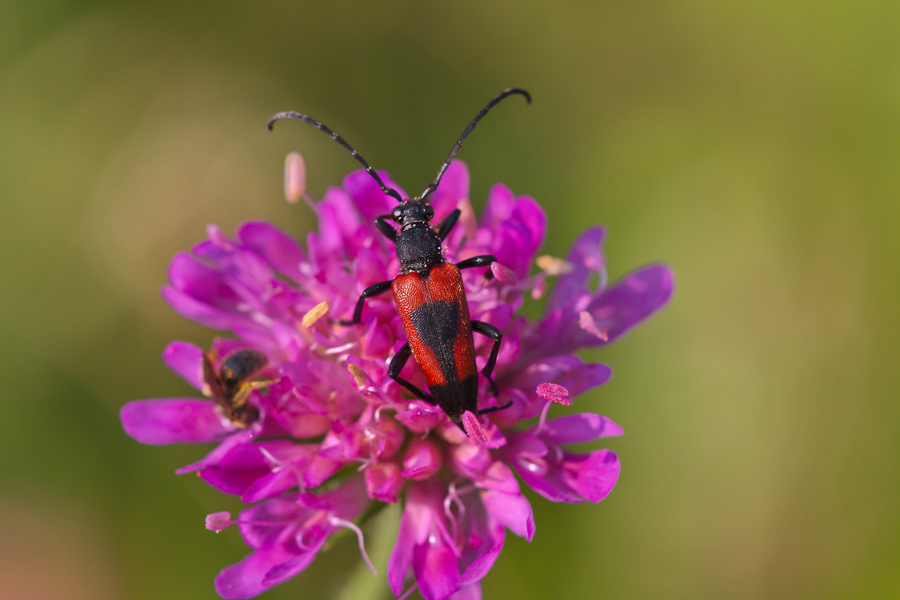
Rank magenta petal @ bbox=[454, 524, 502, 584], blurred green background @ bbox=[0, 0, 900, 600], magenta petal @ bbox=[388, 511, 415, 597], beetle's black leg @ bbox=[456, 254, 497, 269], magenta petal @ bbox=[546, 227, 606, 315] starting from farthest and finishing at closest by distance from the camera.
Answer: blurred green background @ bbox=[0, 0, 900, 600] < magenta petal @ bbox=[546, 227, 606, 315] < beetle's black leg @ bbox=[456, 254, 497, 269] < magenta petal @ bbox=[388, 511, 415, 597] < magenta petal @ bbox=[454, 524, 502, 584]

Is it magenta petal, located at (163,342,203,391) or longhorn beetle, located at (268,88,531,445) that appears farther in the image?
magenta petal, located at (163,342,203,391)

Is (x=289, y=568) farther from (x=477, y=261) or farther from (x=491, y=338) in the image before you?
(x=477, y=261)

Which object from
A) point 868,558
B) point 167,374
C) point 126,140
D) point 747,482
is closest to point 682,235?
point 747,482

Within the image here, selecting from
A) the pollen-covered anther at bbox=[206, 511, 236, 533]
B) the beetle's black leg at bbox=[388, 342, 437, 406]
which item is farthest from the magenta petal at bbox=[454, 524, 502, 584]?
the pollen-covered anther at bbox=[206, 511, 236, 533]

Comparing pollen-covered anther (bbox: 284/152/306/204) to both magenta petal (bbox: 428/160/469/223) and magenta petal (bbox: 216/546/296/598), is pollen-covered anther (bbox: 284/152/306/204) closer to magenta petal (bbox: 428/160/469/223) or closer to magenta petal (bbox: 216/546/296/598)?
magenta petal (bbox: 428/160/469/223)

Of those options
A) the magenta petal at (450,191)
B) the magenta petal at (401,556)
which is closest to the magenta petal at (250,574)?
the magenta petal at (401,556)

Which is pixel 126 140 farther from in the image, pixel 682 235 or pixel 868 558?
pixel 868 558

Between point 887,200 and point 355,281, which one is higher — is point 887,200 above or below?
above
